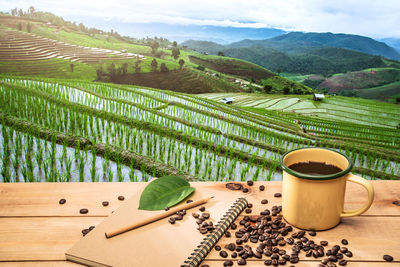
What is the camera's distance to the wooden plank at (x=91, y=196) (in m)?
0.62

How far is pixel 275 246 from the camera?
1.70ft

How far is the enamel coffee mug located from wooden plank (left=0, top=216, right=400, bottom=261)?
0.09 ft

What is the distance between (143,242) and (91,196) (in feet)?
0.74

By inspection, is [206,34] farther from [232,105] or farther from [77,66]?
[77,66]

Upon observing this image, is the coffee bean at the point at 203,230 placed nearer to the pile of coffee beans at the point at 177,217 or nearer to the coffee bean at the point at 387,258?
the pile of coffee beans at the point at 177,217

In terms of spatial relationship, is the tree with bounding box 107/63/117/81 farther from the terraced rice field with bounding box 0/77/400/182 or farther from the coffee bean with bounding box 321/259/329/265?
the coffee bean with bounding box 321/259/329/265

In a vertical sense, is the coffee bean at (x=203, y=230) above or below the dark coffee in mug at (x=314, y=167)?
below

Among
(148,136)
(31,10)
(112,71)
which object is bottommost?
(148,136)

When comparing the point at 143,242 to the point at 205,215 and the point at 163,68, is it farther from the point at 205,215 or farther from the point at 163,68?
the point at 163,68

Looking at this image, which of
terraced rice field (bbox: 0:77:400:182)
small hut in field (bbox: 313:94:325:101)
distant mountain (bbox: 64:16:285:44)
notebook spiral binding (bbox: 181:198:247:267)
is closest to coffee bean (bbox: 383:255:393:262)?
notebook spiral binding (bbox: 181:198:247:267)

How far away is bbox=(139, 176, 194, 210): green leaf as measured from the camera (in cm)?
60

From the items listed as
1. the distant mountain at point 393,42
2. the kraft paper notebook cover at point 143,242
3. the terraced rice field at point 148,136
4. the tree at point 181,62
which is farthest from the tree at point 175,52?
the kraft paper notebook cover at point 143,242

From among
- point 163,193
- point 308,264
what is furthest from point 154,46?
point 308,264

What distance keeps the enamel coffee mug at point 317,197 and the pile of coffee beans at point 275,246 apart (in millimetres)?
23
